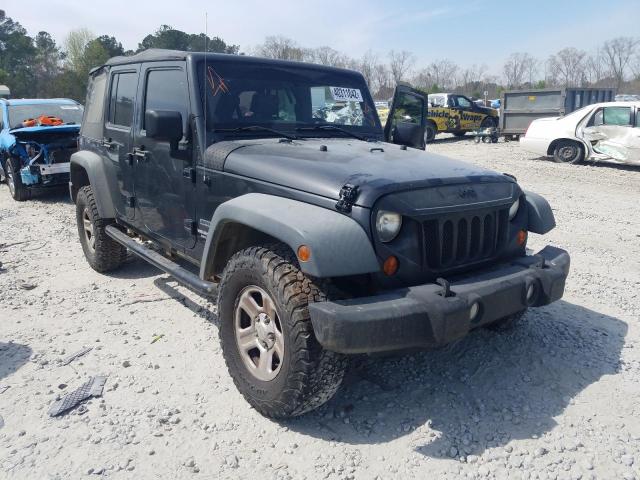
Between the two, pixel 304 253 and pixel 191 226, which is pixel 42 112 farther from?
pixel 304 253

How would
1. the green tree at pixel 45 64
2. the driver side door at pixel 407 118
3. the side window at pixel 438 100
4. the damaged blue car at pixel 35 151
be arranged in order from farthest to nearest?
1. the green tree at pixel 45 64
2. the side window at pixel 438 100
3. the damaged blue car at pixel 35 151
4. the driver side door at pixel 407 118

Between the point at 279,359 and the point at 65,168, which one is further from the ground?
the point at 65,168

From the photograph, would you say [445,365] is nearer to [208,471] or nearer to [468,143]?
[208,471]

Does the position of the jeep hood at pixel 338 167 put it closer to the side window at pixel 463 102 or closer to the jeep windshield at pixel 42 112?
the jeep windshield at pixel 42 112

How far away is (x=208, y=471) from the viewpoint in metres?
2.64

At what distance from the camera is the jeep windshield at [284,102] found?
12.4 ft

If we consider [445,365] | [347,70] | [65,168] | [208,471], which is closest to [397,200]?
[445,365]

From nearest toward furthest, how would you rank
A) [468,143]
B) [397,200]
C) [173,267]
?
[397,200] → [173,267] → [468,143]

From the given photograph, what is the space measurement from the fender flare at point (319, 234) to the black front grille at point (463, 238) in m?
0.41

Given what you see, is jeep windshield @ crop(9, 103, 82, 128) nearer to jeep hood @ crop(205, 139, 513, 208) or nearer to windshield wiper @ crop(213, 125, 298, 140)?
windshield wiper @ crop(213, 125, 298, 140)

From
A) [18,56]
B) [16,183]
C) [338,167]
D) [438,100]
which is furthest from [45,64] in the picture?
[338,167]

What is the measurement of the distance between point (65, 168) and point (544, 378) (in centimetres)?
862

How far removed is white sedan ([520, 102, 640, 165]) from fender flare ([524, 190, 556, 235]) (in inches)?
404

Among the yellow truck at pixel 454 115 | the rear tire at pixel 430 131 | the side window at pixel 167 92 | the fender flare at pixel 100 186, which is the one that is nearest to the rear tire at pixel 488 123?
the yellow truck at pixel 454 115
